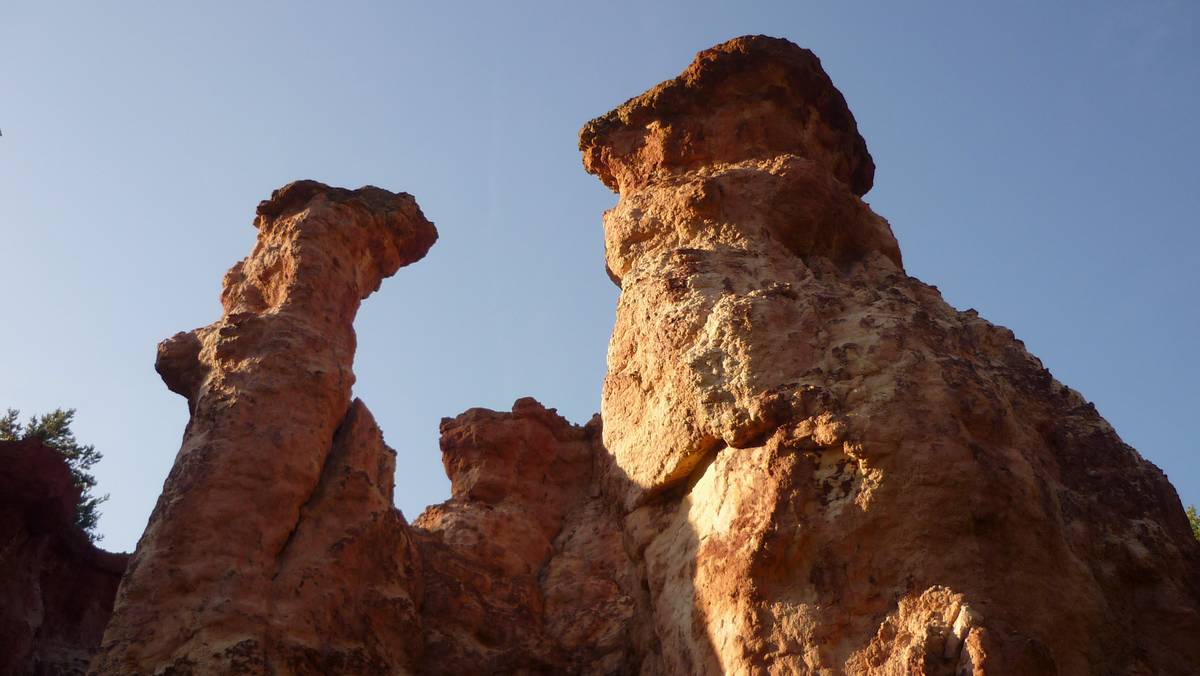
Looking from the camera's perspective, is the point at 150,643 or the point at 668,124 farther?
the point at 668,124

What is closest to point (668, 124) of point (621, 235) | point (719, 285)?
point (621, 235)

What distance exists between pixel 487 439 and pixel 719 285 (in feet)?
18.4

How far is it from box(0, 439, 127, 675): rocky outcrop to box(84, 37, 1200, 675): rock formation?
2356 mm

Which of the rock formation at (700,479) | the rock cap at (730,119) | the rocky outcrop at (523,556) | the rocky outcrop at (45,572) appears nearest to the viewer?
the rock formation at (700,479)

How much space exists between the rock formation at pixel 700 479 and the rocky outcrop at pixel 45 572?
2356 mm

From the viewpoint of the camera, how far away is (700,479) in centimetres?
883

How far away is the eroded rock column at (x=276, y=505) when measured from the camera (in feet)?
30.6

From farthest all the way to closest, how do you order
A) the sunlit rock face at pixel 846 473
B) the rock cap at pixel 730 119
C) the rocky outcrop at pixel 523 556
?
the rock cap at pixel 730 119
the rocky outcrop at pixel 523 556
the sunlit rock face at pixel 846 473

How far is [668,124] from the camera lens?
12625 mm

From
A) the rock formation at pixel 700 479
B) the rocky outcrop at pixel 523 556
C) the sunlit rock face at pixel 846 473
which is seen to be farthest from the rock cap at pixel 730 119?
the rocky outcrop at pixel 523 556

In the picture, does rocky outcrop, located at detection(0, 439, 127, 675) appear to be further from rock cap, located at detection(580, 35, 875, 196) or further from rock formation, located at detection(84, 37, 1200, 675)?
rock cap, located at detection(580, 35, 875, 196)

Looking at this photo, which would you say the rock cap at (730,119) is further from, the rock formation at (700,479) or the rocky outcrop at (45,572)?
the rocky outcrop at (45,572)

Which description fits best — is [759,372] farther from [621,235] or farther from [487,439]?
[487,439]

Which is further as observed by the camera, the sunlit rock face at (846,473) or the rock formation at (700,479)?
the rock formation at (700,479)
